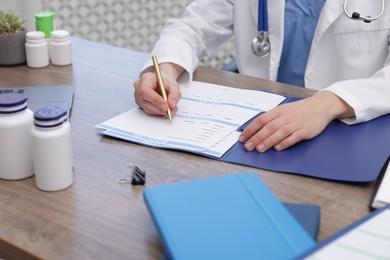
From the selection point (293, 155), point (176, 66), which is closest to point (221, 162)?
point (293, 155)

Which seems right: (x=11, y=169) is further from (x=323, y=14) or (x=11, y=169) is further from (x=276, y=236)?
(x=323, y=14)

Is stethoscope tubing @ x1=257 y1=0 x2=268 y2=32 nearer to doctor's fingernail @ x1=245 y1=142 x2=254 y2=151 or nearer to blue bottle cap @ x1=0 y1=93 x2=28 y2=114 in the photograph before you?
doctor's fingernail @ x1=245 y1=142 x2=254 y2=151

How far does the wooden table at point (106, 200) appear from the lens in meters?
0.65

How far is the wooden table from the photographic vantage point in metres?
0.65

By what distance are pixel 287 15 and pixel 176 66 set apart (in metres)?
0.46

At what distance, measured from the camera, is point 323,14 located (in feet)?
4.38

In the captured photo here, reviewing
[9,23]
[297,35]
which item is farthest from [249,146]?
[9,23]

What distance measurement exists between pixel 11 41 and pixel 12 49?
22 mm

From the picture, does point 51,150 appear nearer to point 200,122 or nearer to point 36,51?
point 200,122

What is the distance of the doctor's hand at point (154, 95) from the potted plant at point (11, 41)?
0.45 m

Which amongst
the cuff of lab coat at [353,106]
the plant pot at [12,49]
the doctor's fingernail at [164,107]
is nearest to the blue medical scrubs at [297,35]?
the cuff of lab coat at [353,106]

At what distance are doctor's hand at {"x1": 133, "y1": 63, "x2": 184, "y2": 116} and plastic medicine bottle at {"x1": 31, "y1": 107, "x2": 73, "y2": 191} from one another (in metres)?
0.28

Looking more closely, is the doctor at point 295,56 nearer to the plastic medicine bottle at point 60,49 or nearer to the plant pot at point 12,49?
the plastic medicine bottle at point 60,49

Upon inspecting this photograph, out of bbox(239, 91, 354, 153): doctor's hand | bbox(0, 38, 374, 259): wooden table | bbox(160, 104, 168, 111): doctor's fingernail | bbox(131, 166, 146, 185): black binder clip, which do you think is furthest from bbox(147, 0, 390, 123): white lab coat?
bbox(131, 166, 146, 185): black binder clip
